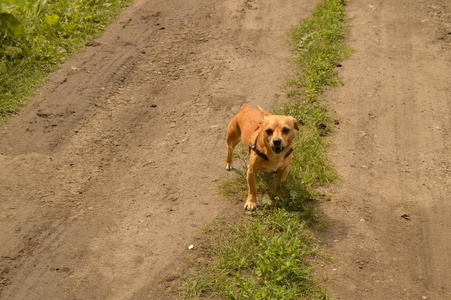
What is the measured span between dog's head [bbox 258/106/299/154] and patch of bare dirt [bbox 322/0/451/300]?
40.4 inches

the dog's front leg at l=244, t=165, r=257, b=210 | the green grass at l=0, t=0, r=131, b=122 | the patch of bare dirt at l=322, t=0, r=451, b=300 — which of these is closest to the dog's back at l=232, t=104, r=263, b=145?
the dog's front leg at l=244, t=165, r=257, b=210

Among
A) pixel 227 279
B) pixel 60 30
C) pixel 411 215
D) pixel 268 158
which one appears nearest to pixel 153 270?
pixel 227 279

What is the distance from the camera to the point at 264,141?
5.64 meters

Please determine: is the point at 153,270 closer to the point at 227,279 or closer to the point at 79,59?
the point at 227,279

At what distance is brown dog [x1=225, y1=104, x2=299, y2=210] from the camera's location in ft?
17.9

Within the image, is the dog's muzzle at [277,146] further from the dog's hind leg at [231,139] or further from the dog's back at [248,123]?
the dog's hind leg at [231,139]

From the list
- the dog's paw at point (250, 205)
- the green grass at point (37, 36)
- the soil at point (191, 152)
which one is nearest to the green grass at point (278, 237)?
the dog's paw at point (250, 205)

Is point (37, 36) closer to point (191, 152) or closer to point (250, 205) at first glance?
point (191, 152)

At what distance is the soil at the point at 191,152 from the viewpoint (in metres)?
5.25

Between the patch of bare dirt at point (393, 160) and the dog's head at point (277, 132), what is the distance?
103 cm

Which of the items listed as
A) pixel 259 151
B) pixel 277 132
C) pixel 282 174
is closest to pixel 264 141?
pixel 259 151

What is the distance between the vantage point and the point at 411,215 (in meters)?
5.95

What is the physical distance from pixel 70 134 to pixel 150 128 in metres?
1.07

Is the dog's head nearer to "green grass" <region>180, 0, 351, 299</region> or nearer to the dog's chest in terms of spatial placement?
the dog's chest
